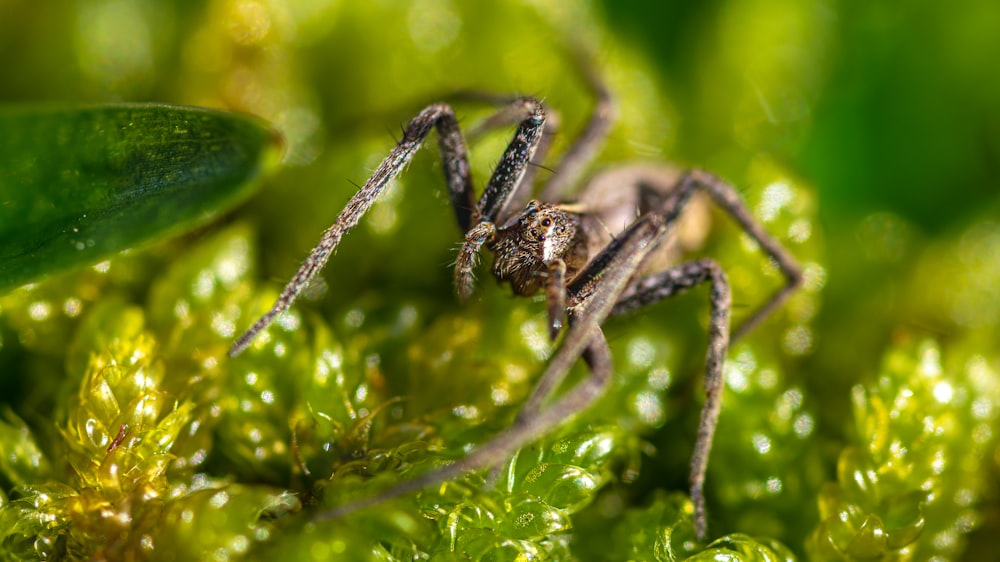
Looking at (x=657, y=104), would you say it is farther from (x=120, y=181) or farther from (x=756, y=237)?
(x=120, y=181)

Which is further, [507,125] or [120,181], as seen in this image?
[507,125]

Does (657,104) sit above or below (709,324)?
above

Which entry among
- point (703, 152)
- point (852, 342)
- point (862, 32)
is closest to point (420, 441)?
point (852, 342)

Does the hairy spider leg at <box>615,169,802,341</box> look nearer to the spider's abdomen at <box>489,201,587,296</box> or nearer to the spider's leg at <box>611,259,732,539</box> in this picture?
the spider's leg at <box>611,259,732,539</box>

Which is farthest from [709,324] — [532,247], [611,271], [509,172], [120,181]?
[120,181]

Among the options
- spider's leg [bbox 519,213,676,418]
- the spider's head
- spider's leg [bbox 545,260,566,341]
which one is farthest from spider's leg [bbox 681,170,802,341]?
spider's leg [bbox 545,260,566,341]

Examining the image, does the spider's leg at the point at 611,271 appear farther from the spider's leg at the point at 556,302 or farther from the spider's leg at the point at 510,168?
the spider's leg at the point at 510,168

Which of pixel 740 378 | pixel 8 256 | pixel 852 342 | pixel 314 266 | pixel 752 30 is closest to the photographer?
pixel 8 256

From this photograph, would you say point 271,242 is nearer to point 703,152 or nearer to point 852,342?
point 703,152
